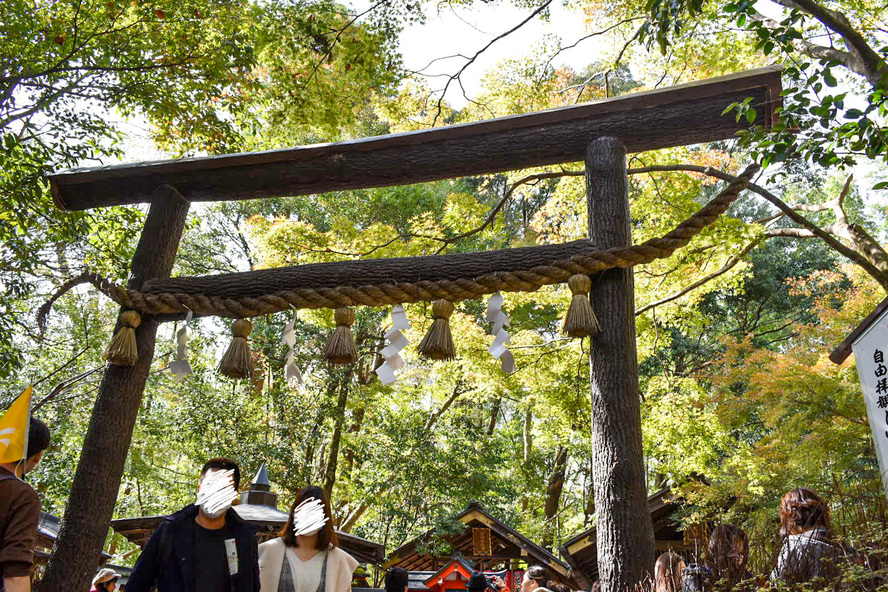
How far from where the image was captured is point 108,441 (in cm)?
339

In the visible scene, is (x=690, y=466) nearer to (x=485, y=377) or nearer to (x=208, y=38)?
(x=485, y=377)

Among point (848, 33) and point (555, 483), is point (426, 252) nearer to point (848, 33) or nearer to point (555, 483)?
point (848, 33)

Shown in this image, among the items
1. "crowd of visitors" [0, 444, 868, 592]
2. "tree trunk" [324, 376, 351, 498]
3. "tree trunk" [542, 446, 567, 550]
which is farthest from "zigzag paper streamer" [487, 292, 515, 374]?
"tree trunk" [542, 446, 567, 550]

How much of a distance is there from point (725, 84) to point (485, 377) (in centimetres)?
596

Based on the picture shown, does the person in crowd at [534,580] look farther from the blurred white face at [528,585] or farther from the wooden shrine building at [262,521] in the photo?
the wooden shrine building at [262,521]

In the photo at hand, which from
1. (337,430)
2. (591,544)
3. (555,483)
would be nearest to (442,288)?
(591,544)

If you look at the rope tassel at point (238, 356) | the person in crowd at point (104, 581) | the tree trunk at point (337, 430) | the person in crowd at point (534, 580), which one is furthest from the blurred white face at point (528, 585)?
the tree trunk at point (337, 430)

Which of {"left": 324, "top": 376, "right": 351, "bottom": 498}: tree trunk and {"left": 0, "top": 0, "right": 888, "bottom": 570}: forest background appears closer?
{"left": 0, "top": 0, "right": 888, "bottom": 570}: forest background

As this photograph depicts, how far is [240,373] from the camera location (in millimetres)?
3307

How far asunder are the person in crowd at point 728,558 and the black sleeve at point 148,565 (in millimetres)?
1794

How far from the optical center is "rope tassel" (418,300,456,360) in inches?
124

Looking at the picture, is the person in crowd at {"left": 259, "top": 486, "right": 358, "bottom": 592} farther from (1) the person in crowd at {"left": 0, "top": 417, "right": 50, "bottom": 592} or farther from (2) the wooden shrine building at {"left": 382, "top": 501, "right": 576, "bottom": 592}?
(2) the wooden shrine building at {"left": 382, "top": 501, "right": 576, "bottom": 592}

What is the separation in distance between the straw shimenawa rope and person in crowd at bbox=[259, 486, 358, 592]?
3.95 feet

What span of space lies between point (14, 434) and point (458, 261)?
6.57 feet
